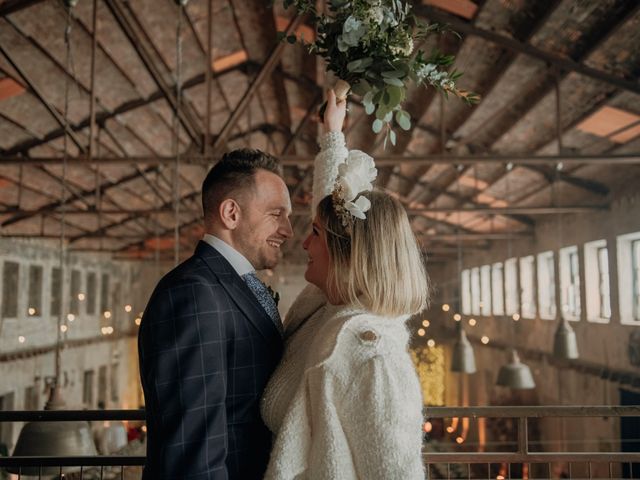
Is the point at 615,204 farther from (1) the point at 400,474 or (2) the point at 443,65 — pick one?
(1) the point at 400,474

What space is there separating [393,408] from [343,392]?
0.13 m

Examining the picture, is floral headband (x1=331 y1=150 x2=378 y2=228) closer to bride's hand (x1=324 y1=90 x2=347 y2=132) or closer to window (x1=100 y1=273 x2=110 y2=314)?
→ bride's hand (x1=324 y1=90 x2=347 y2=132)

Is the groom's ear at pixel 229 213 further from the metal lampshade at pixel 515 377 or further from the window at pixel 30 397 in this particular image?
the window at pixel 30 397

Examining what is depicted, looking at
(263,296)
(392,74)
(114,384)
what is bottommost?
(114,384)

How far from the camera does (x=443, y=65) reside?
216 centimetres

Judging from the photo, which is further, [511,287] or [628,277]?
[511,287]

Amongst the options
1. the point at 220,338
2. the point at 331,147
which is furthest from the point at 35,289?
the point at 220,338

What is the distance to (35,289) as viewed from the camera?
15906mm

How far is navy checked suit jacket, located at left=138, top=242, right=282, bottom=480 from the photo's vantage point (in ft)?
5.40

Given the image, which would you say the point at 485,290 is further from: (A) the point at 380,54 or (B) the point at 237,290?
(B) the point at 237,290

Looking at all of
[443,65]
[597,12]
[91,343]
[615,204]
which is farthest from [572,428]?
[91,343]

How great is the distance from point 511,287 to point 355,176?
1566cm

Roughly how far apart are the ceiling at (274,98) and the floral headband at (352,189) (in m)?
1.52

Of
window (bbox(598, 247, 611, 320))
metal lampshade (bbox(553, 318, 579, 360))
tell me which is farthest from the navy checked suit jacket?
window (bbox(598, 247, 611, 320))
